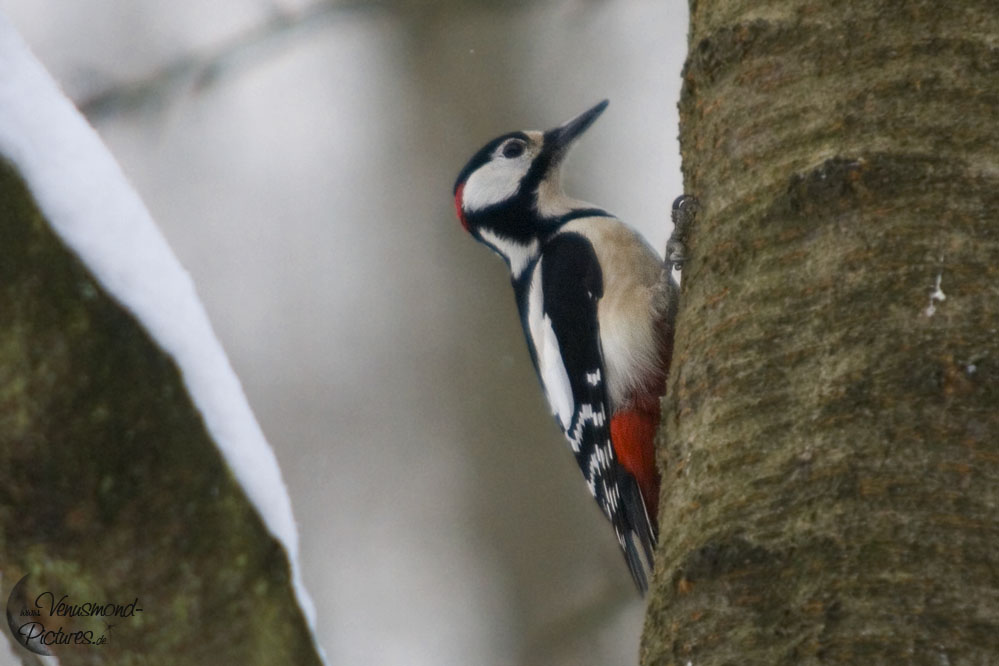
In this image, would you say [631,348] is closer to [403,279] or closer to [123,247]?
[123,247]

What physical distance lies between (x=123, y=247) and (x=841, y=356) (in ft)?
2.83

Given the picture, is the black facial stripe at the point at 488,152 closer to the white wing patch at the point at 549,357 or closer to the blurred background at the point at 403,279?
the blurred background at the point at 403,279

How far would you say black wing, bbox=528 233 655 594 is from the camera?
2973mm

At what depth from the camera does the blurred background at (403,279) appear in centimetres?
483

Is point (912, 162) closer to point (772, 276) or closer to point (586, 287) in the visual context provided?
point (772, 276)

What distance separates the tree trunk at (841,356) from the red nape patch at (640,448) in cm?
110

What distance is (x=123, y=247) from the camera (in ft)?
3.98

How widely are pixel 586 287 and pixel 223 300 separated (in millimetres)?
3357

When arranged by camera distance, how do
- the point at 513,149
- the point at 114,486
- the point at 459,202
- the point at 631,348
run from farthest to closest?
the point at 459,202
the point at 513,149
the point at 631,348
the point at 114,486

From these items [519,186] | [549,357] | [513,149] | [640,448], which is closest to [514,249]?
[519,186]

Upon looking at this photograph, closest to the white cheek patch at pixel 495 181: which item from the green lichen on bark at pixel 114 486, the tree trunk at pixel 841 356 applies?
the tree trunk at pixel 841 356

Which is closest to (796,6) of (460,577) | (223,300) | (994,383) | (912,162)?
(912,162)

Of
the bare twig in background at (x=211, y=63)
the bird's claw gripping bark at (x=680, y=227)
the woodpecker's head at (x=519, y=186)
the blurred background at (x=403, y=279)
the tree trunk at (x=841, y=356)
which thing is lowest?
the blurred background at (x=403, y=279)

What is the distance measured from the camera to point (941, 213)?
1.47 m
